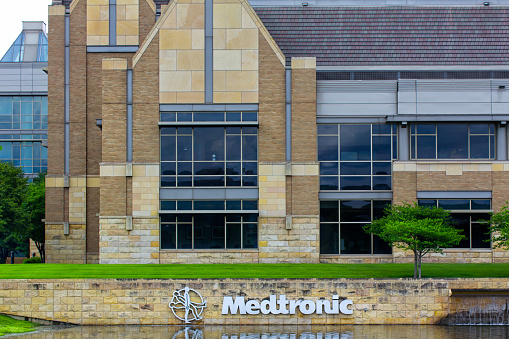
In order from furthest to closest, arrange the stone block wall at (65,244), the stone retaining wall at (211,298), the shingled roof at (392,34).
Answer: the stone block wall at (65,244)
the shingled roof at (392,34)
the stone retaining wall at (211,298)

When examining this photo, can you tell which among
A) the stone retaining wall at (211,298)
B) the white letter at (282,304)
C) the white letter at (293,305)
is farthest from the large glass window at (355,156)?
the white letter at (282,304)

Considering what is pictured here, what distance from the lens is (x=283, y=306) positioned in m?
27.4

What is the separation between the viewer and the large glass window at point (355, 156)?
3772 cm

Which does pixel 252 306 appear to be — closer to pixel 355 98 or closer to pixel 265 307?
pixel 265 307

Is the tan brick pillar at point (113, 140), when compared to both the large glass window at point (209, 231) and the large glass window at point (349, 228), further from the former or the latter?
the large glass window at point (349, 228)

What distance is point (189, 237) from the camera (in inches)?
1452

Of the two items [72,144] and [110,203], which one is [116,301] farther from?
[72,144]

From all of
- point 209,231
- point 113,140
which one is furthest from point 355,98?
point 113,140

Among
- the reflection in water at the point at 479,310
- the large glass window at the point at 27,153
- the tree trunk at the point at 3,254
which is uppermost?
the large glass window at the point at 27,153

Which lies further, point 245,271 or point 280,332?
point 245,271

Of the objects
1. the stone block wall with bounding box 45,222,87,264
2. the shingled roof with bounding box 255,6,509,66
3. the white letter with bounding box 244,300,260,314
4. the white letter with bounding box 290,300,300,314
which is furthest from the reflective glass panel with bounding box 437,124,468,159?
the stone block wall with bounding box 45,222,87,264

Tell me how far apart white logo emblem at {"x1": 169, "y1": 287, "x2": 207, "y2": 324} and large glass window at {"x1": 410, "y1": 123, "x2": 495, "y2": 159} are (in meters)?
16.1

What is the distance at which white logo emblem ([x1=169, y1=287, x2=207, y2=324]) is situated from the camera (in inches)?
1072

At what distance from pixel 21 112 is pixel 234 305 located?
178 ft
